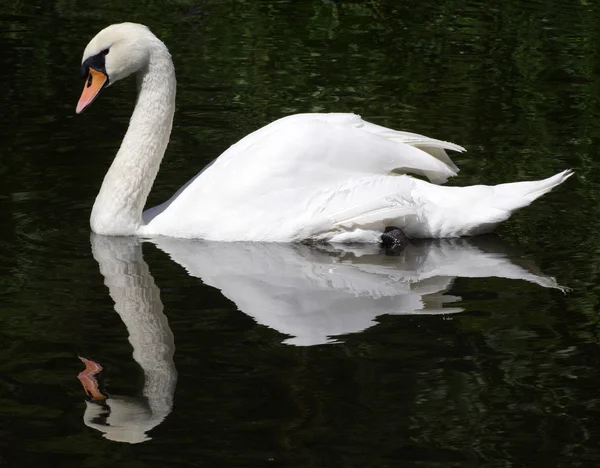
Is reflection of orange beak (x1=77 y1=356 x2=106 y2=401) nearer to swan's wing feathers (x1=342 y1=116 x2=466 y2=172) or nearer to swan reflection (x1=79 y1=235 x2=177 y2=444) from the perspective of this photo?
swan reflection (x1=79 y1=235 x2=177 y2=444)

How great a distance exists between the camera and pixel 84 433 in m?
5.29

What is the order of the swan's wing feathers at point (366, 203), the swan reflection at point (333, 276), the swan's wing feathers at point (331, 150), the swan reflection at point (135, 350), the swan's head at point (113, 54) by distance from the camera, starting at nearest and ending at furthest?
the swan reflection at point (135, 350) < the swan reflection at point (333, 276) < the swan's wing feathers at point (366, 203) < the swan's wing feathers at point (331, 150) < the swan's head at point (113, 54)

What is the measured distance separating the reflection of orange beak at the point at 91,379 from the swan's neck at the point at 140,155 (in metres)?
2.37

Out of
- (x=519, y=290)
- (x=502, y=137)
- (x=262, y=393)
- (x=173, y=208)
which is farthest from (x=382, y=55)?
(x=262, y=393)

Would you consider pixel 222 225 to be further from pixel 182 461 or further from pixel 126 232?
pixel 182 461

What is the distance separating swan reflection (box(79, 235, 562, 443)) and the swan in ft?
0.35

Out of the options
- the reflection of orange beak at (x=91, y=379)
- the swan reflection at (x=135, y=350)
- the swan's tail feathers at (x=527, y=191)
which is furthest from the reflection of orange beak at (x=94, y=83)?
the reflection of orange beak at (x=91, y=379)

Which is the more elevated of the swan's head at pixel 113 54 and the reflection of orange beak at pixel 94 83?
A: the swan's head at pixel 113 54

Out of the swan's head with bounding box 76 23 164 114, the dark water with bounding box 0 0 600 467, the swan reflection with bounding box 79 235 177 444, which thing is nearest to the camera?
the dark water with bounding box 0 0 600 467

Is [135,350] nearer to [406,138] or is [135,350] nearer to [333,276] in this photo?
[333,276]

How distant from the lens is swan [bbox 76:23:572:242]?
7898 mm

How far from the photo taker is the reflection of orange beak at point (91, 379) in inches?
222

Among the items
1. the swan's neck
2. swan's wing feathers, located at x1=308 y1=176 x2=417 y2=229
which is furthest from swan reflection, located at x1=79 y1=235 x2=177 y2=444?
swan's wing feathers, located at x1=308 y1=176 x2=417 y2=229

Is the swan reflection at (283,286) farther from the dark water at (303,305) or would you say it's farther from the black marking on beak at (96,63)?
the black marking on beak at (96,63)
